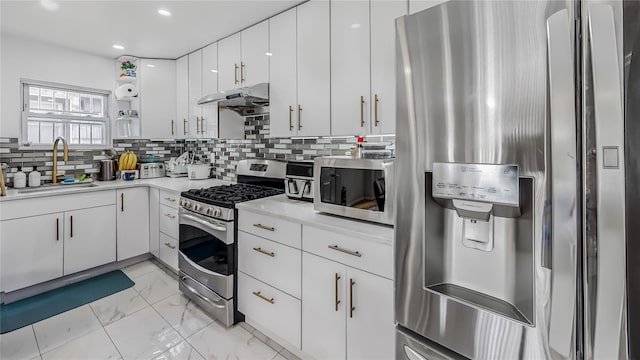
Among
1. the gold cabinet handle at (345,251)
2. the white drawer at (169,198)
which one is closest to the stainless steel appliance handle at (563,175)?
the gold cabinet handle at (345,251)

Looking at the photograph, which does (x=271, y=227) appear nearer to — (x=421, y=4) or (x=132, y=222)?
(x=421, y=4)

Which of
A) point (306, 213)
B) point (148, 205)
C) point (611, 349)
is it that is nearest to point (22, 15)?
point (148, 205)

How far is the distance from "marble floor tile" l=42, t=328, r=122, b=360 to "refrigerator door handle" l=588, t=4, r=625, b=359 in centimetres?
241

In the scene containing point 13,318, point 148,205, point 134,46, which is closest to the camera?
point 13,318

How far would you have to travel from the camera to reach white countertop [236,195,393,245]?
1.44m

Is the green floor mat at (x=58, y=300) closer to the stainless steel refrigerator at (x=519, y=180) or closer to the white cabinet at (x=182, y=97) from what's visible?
the white cabinet at (x=182, y=97)

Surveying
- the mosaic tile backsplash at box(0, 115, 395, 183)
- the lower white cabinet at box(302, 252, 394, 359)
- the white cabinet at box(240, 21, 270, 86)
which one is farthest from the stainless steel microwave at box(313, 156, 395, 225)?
the white cabinet at box(240, 21, 270, 86)

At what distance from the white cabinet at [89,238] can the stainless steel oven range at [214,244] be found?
1.11 meters

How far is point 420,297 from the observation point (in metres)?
0.97

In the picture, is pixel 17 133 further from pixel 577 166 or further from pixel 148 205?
pixel 577 166

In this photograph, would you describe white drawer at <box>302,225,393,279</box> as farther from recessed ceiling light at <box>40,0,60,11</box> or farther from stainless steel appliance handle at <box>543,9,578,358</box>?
recessed ceiling light at <box>40,0,60,11</box>

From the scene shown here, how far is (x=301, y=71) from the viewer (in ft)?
7.17

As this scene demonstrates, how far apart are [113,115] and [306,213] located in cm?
311

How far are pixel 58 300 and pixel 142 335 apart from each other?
45.0 inches
